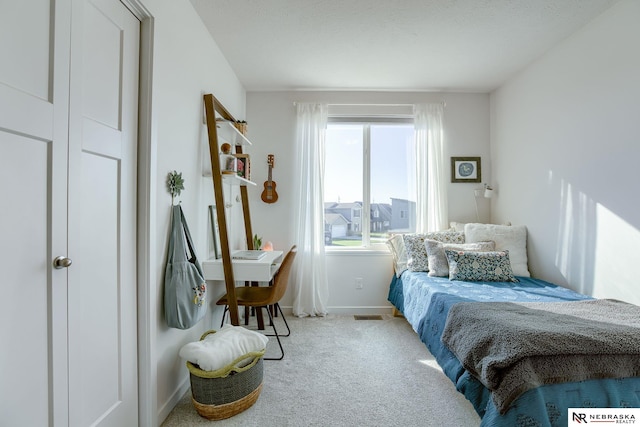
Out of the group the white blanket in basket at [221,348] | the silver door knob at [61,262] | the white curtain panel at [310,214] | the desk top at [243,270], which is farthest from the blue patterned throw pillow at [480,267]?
the silver door knob at [61,262]

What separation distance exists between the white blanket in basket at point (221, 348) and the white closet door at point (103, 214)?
0.97ft

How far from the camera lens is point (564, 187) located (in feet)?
8.52

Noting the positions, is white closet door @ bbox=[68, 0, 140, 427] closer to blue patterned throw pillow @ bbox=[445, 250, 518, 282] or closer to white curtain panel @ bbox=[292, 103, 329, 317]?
white curtain panel @ bbox=[292, 103, 329, 317]

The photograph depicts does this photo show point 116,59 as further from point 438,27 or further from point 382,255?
point 382,255

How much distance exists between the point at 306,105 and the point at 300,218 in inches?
51.0

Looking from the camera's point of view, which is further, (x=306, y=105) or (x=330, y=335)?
(x=306, y=105)

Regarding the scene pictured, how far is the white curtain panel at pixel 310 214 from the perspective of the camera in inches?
137

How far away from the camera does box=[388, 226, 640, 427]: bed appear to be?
125 cm

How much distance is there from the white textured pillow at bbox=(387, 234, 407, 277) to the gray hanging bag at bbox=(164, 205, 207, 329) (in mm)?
2079

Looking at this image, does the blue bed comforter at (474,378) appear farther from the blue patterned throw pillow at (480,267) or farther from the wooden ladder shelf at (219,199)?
the wooden ladder shelf at (219,199)

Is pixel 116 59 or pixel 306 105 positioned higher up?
pixel 306 105

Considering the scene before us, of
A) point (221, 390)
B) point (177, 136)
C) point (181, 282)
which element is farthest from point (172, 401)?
point (177, 136)

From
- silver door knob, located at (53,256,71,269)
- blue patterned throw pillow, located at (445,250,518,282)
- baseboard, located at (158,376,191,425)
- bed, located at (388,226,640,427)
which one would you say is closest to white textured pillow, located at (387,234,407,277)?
bed, located at (388,226,640,427)

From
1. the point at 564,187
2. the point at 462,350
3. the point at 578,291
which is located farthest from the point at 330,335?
the point at 564,187
